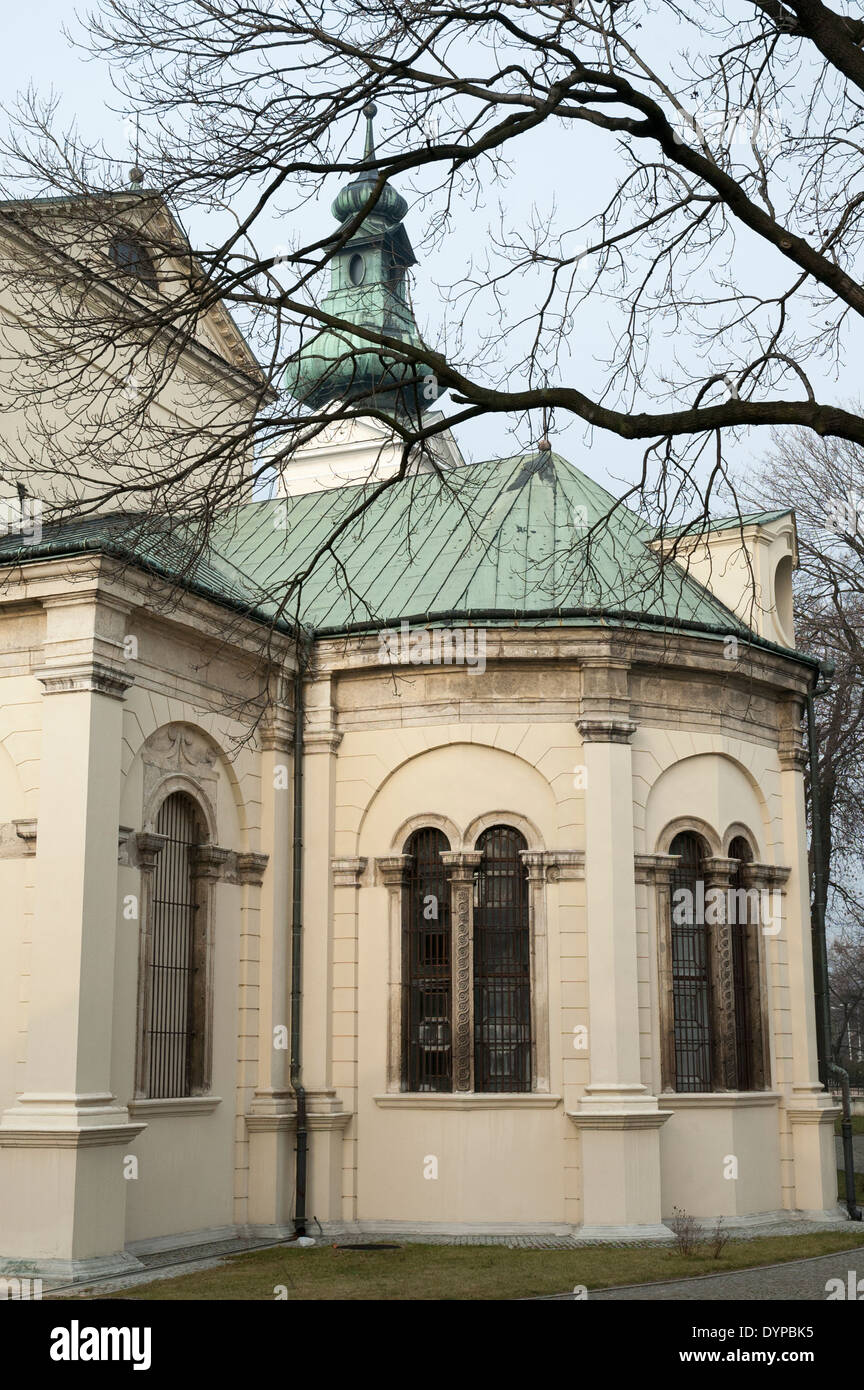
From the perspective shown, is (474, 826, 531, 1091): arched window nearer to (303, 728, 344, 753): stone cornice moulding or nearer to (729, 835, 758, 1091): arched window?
(303, 728, 344, 753): stone cornice moulding

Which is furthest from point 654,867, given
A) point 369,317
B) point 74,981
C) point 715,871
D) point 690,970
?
point 369,317

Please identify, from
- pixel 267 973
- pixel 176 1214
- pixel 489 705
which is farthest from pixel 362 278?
pixel 176 1214

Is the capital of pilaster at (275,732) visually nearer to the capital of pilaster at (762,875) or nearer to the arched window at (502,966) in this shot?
the arched window at (502,966)

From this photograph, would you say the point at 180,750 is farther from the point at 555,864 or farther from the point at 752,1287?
the point at 752,1287

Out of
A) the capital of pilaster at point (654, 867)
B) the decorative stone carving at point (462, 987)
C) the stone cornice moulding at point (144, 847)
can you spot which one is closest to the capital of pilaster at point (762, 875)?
the capital of pilaster at point (654, 867)

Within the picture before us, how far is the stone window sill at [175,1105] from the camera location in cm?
1482

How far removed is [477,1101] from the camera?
664 inches

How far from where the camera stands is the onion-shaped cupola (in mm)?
9547

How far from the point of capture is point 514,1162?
16719 mm

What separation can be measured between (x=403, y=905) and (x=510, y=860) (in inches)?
53.1

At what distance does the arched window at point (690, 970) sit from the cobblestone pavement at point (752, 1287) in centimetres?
357

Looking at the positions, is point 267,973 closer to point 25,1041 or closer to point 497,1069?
point 497,1069

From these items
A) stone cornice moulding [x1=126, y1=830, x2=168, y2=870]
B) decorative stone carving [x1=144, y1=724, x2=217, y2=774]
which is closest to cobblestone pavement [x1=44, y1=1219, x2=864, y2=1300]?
stone cornice moulding [x1=126, y1=830, x2=168, y2=870]

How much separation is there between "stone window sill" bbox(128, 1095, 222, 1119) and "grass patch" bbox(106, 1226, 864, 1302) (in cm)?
154
